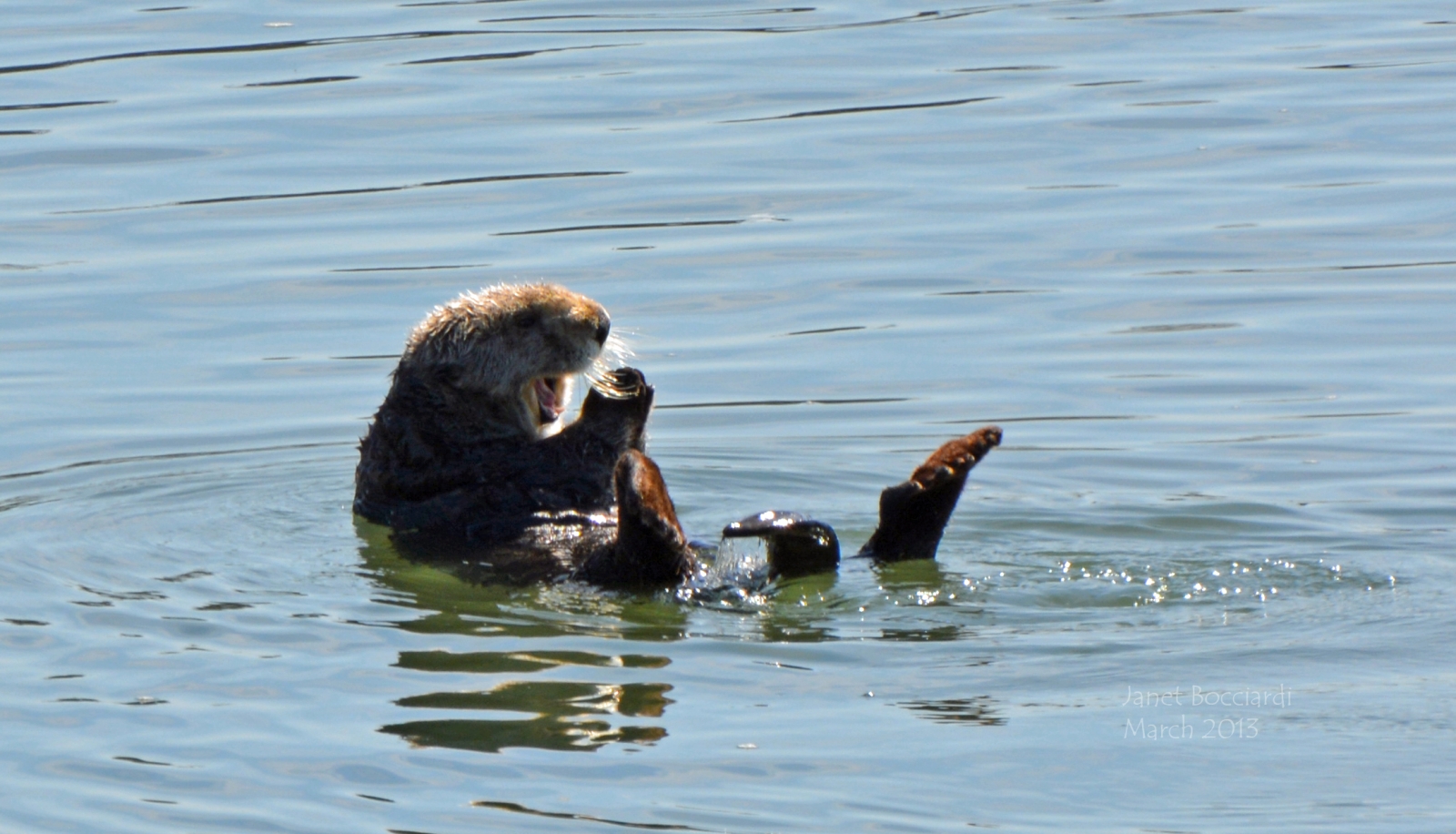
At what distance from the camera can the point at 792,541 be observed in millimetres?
5172

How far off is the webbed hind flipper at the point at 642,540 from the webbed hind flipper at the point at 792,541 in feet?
0.51

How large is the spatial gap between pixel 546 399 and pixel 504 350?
14.5 inches

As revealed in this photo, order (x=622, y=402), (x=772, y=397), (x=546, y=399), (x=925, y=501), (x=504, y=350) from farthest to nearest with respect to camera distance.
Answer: (x=772, y=397)
(x=546, y=399)
(x=504, y=350)
(x=622, y=402)
(x=925, y=501)

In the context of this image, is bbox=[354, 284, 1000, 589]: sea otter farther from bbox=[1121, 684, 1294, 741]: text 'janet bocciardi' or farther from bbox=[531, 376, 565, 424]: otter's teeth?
bbox=[1121, 684, 1294, 741]: text 'janet bocciardi'

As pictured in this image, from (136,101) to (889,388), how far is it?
6.99 metres

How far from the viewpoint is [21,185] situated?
450 inches

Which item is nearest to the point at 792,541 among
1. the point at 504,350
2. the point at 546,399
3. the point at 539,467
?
the point at 539,467

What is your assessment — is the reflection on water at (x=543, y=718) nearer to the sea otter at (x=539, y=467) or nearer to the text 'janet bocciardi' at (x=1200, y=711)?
the sea otter at (x=539, y=467)

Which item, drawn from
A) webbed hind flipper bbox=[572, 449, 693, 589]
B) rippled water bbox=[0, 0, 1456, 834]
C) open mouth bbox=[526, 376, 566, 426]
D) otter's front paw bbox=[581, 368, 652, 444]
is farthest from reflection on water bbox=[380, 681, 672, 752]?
open mouth bbox=[526, 376, 566, 426]

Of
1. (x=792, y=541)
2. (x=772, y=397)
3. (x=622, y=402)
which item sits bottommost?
(x=772, y=397)

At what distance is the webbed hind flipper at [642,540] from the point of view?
5043mm

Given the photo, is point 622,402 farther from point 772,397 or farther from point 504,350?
point 772,397

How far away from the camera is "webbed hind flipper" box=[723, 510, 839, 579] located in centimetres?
506

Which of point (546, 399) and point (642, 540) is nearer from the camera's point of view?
point (642, 540)
